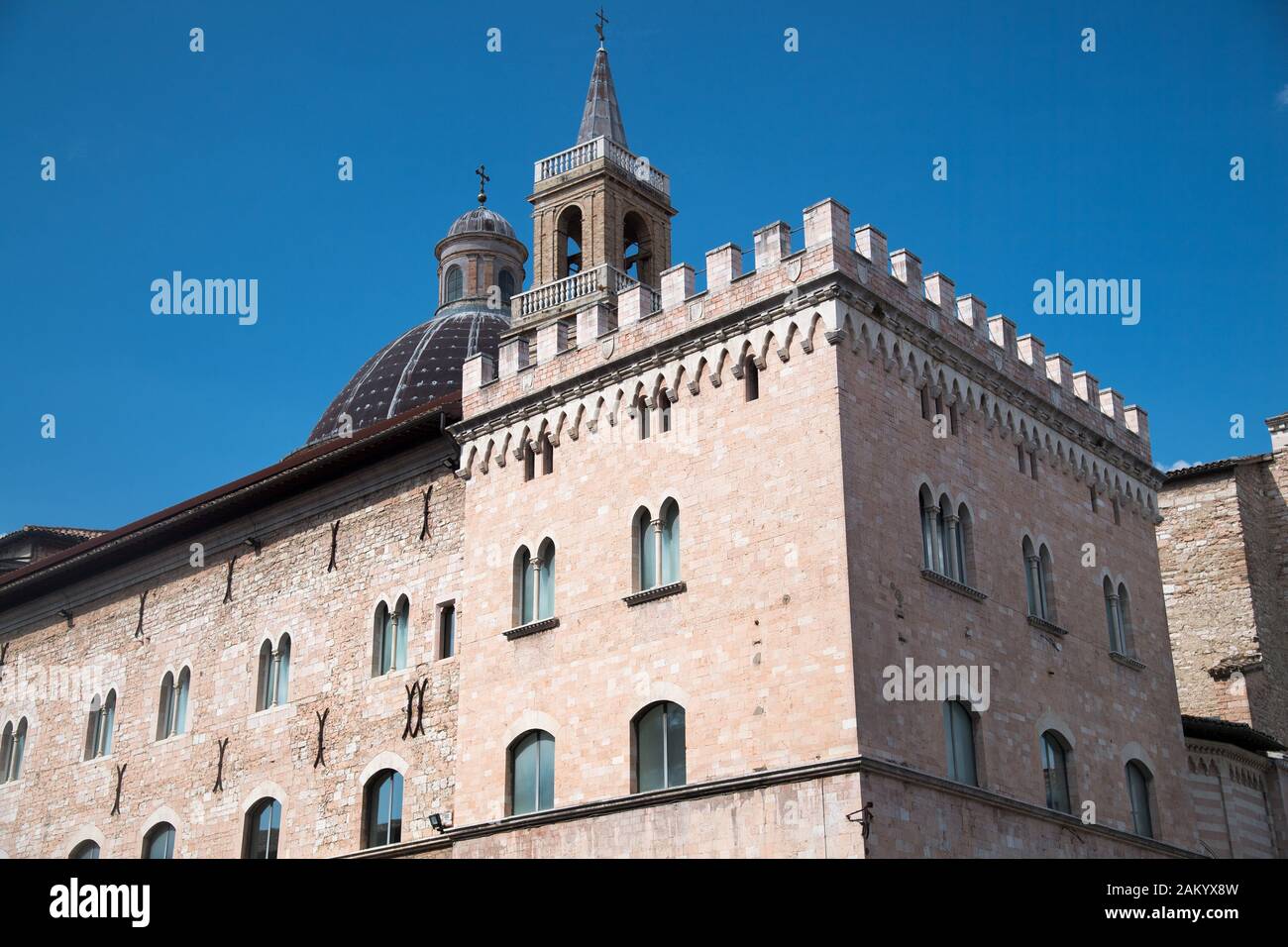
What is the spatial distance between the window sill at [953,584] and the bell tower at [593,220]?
13050 millimetres

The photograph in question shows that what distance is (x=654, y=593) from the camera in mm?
22781

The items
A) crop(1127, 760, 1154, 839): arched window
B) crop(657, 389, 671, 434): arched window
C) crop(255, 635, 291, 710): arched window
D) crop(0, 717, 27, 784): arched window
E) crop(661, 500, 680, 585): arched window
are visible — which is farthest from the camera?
crop(0, 717, 27, 784): arched window

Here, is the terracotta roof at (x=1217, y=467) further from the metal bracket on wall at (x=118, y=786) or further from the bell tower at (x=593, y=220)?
the metal bracket on wall at (x=118, y=786)

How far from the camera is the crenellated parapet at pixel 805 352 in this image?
73.6 feet

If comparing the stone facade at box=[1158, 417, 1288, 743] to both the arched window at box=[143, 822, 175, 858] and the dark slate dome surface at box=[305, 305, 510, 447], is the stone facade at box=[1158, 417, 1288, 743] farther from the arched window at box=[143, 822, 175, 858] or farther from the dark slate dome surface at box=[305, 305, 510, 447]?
the arched window at box=[143, 822, 175, 858]

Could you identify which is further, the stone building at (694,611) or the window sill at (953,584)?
the window sill at (953,584)

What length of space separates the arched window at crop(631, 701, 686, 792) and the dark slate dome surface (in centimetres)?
2243

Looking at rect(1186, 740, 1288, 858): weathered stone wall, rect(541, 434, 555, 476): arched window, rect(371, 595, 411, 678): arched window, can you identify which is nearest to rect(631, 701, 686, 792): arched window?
rect(541, 434, 555, 476): arched window

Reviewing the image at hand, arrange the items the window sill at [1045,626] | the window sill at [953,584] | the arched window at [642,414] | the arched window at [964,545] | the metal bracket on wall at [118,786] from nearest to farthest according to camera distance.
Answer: the window sill at [953,584] < the arched window at [964,545] < the arched window at [642,414] < the window sill at [1045,626] < the metal bracket on wall at [118,786]

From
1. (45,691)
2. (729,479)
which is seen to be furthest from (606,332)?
(45,691)

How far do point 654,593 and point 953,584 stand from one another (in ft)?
14.4

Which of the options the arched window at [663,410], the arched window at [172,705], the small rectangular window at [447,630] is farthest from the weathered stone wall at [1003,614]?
the arched window at [172,705]

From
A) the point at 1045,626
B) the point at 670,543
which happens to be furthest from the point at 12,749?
the point at 1045,626

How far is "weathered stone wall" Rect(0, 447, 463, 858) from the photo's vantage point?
26594 millimetres
